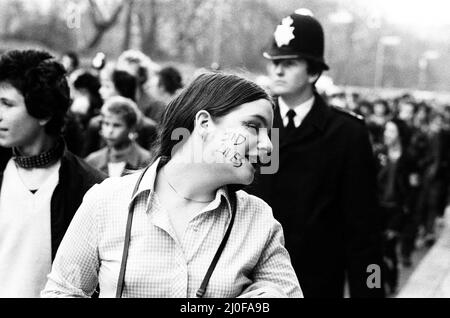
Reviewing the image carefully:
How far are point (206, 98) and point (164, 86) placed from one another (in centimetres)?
555

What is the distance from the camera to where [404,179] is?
8.82 meters

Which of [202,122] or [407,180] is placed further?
[407,180]

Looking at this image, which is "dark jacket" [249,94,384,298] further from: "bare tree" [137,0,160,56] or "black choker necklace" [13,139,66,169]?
"bare tree" [137,0,160,56]

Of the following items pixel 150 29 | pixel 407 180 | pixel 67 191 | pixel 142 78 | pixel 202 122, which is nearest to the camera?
pixel 202 122

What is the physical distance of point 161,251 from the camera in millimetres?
1956

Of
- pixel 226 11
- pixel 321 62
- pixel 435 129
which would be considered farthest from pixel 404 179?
pixel 226 11

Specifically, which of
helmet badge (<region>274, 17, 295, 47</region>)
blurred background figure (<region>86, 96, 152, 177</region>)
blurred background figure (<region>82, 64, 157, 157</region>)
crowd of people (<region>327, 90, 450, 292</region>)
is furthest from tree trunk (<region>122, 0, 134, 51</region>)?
helmet badge (<region>274, 17, 295, 47</region>)

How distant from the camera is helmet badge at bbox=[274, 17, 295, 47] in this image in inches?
157

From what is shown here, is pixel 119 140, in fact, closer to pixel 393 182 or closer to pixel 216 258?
pixel 393 182

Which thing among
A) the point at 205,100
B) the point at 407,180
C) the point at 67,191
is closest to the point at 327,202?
the point at 67,191

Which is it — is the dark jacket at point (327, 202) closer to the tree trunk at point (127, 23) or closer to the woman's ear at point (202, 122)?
the woman's ear at point (202, 122)

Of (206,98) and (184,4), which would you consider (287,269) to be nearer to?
(206,98)

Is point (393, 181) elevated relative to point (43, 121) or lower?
lower

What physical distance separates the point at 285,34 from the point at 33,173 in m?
1.50
